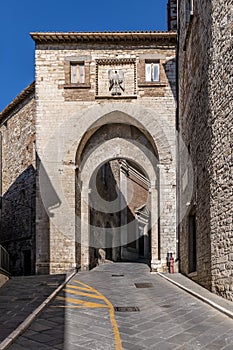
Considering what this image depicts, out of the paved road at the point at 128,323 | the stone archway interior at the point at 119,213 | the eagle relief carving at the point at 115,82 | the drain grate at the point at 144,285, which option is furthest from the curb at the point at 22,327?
the stone archway interior at the point at 119,213

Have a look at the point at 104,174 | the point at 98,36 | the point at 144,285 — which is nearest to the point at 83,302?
the point at 144,285

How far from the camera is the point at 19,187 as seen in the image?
72.0ft

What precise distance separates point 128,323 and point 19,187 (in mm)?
15771

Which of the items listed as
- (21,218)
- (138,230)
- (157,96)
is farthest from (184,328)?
(138,230)

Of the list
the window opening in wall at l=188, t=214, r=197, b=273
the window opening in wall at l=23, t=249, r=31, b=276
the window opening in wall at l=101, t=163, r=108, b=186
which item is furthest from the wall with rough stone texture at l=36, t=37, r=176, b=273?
the window opening in wall at l=101, t=163, r=108, b=186

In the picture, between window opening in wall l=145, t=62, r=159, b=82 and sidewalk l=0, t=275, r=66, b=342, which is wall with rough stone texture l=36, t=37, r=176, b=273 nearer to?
window opening in wall l=145, t=62, r=159, b=82

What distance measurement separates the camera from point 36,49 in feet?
54.0

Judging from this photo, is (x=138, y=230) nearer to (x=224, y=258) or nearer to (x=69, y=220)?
(x=69, y=220)

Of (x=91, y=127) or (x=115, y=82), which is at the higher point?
(x=115, y=82)

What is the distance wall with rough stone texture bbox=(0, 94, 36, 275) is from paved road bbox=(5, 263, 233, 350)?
32.7 ft

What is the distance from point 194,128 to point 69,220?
19.3ft

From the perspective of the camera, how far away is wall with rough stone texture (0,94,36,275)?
20.4m

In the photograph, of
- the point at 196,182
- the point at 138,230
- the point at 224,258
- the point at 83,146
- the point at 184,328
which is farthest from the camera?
the point at 138,230

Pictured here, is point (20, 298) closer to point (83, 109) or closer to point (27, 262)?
point (83, 109)
